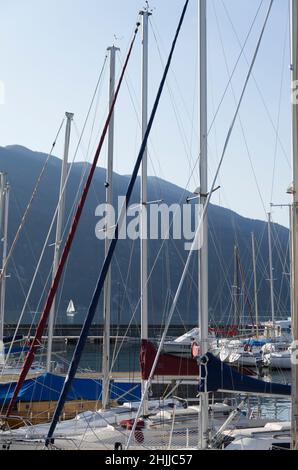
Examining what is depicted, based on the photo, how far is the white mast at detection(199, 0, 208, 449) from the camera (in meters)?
10.7

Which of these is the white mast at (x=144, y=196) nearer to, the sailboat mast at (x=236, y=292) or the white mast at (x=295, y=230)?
the white mast at (x=295, y=230)

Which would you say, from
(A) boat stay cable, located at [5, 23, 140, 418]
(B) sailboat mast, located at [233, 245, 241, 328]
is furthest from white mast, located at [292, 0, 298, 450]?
(B) sailboat mast, located at [233, 245, 241, 328]

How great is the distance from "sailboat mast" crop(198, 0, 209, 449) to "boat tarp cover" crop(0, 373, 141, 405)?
283 inches

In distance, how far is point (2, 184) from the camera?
27922 mm

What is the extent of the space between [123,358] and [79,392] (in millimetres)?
38691

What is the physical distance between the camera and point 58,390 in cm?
1828

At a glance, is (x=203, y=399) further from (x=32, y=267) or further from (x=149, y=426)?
(x=32, y=267)

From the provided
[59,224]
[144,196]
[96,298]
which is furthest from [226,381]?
[59,224]

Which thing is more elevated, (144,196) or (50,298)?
(144,196)

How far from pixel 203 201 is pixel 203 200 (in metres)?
0.02

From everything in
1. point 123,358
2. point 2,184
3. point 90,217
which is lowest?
point 123,358

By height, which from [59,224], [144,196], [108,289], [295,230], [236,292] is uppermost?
[144,196]

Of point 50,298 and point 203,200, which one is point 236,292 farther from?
point 203,200
